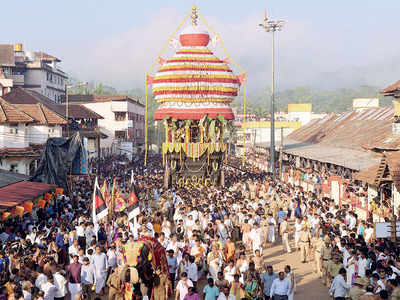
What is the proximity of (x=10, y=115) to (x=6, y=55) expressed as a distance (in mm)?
36750

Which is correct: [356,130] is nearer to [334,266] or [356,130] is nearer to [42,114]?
[42,114]

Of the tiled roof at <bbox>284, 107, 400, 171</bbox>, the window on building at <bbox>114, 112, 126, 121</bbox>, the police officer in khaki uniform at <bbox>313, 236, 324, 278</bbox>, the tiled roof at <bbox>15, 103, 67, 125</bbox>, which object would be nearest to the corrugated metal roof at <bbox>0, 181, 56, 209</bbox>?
the police officer in khaki uniform at <bbox>313, 236, 324, 278</bbox>

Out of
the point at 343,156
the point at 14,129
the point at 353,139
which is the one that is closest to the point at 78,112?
the point at 14,129

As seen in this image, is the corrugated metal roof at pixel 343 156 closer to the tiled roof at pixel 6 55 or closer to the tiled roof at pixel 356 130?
the tiled roof at pixel 356 130

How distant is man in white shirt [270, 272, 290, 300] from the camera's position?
10.8 meters

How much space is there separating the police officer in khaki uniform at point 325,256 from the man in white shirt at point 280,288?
3155 mm

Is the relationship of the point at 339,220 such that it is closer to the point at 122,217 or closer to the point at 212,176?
the point at 122,217

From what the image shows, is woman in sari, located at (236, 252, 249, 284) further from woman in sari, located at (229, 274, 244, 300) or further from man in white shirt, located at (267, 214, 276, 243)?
man in white shirt, located at (267, 214, 276, 243)

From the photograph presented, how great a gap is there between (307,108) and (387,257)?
77.8 meters

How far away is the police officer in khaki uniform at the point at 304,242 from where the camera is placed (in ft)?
54.3

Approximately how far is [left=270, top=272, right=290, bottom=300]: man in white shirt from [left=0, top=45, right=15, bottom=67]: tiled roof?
57253mm

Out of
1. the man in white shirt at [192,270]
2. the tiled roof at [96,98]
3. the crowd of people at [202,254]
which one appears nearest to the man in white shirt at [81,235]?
the crowd of people at [202,254]

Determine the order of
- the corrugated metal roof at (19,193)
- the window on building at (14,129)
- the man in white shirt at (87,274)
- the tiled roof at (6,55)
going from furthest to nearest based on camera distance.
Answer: the tiled roof at (6,55) < the window on building at (14,129) < the corrugated metal roof at (19,193) < the man in white shirt at (87,274)

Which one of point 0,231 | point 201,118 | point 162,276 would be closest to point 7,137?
point 201,118
